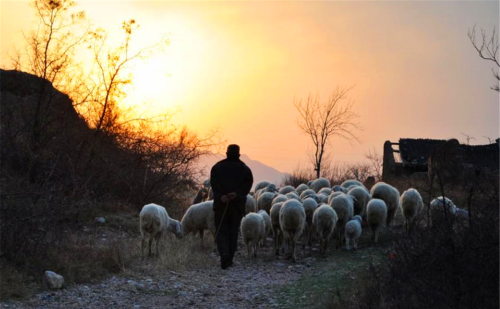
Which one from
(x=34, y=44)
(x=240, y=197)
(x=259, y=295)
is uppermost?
(x=34, y=44)

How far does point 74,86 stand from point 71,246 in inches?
277

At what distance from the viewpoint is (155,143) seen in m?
18.8

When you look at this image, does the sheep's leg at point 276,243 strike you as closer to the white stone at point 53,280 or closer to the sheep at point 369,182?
the white stone at point 53,280

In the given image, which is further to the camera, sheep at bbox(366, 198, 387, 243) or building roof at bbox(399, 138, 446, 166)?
building roof at bbox(399, 138, 446, 166)

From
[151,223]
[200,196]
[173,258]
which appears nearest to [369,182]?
[200,196]

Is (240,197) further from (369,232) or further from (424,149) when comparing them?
(424,149)

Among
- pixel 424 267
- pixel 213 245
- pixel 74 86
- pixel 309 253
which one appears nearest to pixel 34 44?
pixel 74 86

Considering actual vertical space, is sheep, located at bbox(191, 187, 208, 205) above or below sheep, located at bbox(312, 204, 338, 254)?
above

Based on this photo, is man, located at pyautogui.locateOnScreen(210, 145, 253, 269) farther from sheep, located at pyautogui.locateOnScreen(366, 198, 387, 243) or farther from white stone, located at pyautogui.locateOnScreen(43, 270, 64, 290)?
sheep, located at pyautogui.locateOnScreen(366, 198, 387, 243)

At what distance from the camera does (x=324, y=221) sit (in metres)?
13.6

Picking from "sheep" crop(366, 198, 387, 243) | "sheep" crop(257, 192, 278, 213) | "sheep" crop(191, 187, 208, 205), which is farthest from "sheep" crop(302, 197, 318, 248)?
"sheep" crop(191, 187, 208, 205)

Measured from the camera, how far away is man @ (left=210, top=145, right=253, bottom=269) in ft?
37.9

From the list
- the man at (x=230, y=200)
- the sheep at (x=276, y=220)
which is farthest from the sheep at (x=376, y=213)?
the man at (x=230, y=200)

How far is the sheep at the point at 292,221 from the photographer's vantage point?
13.0 meters
